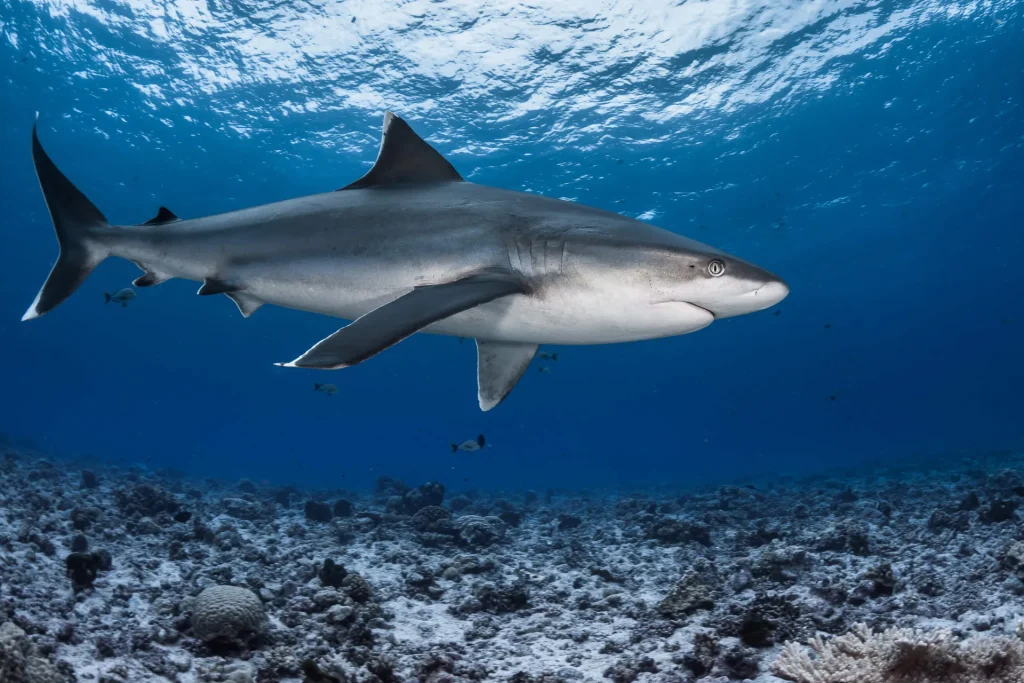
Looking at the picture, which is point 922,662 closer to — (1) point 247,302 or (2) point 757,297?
(2) point 757,297

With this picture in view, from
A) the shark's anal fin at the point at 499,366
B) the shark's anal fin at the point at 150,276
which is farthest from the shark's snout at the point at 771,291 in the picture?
the shark's anal fin at the point at 150,276

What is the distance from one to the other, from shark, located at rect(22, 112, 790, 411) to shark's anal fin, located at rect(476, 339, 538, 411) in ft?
0.04

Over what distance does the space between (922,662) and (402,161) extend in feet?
15.8

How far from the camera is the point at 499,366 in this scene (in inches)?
201

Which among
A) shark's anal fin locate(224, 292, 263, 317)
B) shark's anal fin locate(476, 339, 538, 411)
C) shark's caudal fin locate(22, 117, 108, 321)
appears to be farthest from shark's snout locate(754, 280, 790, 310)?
shark's caudal fin locate(22, 117, 108, 321)

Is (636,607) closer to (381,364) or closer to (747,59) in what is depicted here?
(747,59)

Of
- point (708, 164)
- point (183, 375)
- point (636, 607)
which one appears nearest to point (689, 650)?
point (636, 607)

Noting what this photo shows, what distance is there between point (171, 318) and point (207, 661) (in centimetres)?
8088

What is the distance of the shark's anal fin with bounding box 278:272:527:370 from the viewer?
8.62ft

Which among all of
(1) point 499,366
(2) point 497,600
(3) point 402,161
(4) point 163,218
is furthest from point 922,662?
(4) point 163,218

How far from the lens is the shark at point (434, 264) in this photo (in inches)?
131

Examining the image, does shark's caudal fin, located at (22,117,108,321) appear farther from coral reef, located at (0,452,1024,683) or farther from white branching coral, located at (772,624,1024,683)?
white branching coral, located at (772,624,1024,683)

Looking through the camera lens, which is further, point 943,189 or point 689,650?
point 943,189

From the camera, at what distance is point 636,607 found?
21.0ft
